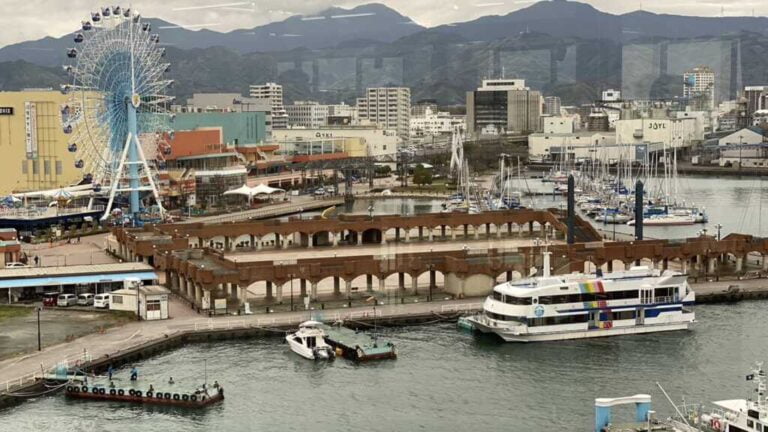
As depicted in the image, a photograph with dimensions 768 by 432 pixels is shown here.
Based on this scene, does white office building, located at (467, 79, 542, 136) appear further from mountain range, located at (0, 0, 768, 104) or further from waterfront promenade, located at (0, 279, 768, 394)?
waterfront promenade, located at (0, 279, 768, 394)

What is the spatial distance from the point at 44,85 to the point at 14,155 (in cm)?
531

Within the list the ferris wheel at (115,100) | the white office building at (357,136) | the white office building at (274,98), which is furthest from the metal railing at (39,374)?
the white office building at (357,136)

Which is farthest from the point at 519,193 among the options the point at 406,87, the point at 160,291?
the point at 160,291

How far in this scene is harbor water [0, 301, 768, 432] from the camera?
31.8 ft

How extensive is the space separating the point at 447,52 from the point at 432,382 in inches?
722

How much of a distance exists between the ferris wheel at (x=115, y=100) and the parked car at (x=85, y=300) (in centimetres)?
877

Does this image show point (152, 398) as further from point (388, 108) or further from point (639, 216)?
point (388, 108)

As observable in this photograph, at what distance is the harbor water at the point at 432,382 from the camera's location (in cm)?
970

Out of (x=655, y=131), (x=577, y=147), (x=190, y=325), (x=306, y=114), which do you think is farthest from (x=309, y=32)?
(x=577, y=147)

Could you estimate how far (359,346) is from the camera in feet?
39.2

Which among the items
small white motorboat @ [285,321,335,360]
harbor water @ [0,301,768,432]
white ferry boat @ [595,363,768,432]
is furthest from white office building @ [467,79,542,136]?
white ferry boat @ [595,363,768,432]

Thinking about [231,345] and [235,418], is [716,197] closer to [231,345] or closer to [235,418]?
[231,345]

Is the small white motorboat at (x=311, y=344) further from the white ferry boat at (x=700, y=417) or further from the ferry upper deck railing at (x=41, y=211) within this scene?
the ferry upper deck railing at (x=41, y=211)

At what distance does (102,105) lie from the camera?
23859 mm
